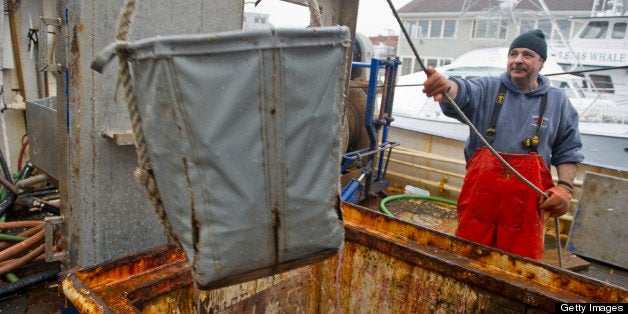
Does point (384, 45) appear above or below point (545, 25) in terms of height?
below

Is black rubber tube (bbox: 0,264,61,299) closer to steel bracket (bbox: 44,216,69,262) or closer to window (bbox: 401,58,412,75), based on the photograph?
steel bracket (bbox: 44,216,69,262)

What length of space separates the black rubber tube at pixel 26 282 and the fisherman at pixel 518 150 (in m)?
3.64

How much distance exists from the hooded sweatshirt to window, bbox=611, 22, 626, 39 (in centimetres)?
1380

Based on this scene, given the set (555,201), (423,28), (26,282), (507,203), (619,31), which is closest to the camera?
(555,201)

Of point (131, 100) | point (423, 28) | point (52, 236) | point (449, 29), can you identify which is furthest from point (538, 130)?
point (423, 28)

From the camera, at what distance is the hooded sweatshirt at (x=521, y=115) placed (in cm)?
284

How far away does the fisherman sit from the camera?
278 cm

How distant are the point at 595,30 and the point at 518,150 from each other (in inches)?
580

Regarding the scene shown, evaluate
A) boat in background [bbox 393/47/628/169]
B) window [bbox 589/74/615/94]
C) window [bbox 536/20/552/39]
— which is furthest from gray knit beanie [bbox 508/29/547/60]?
window [bbox 536/20/552/39]

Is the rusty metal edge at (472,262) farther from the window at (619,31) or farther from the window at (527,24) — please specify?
the window at (527,24)

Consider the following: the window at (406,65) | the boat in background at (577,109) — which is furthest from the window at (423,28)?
the boat in background at (577,109)

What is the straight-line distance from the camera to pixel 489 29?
25.6 m

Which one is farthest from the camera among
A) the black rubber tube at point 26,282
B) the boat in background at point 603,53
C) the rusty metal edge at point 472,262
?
the boat in background at point 603,53

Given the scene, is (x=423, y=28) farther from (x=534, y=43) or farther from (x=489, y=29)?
(x=534, y=43)
